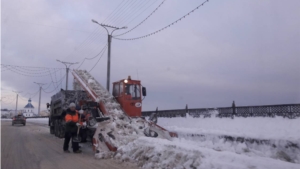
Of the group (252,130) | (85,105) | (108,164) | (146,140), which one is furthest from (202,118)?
(108,164)

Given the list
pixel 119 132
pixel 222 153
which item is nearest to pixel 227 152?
pixel 222 153

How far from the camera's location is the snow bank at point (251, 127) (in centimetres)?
1238

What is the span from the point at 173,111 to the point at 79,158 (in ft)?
47.1

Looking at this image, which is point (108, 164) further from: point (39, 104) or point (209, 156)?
point (39, 104)

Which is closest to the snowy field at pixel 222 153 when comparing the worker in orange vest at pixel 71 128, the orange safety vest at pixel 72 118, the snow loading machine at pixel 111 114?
the snow loading machine at pixel 111 114

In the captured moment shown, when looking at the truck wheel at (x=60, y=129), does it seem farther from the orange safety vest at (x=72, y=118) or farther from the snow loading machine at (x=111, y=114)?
the orange safety vest at (x=72, y=118)

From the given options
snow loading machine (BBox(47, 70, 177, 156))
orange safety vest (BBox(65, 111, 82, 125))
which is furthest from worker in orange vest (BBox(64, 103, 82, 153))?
snow loading machine (BBox(47, 70, 177, 156))

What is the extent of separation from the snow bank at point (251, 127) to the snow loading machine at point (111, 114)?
14.0 ft

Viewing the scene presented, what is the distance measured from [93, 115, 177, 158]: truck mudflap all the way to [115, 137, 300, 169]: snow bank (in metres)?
0.54

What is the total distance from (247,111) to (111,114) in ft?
29.4

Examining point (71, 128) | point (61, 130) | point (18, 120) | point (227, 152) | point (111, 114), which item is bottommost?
point (18, 120)

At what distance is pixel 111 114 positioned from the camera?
11625 millimetres

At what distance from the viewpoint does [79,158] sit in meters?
9.09

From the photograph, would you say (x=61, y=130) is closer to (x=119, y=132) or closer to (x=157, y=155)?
(x=119, y=132)
